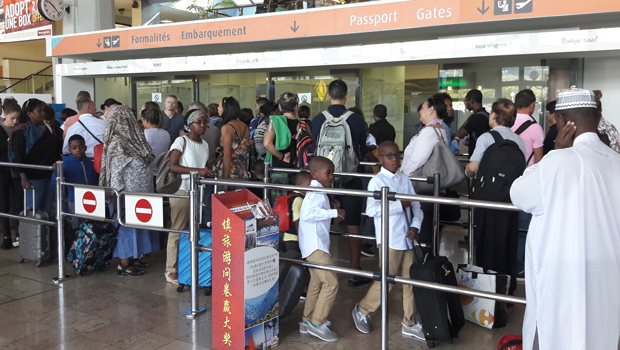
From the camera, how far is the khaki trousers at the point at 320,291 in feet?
12.2

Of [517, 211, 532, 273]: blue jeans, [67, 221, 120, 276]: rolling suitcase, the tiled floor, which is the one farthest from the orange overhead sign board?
[67, 221, 120, 276]: rolling suitcase

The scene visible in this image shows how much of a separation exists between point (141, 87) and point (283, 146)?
961 cm

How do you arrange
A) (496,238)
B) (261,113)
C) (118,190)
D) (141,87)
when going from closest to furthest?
(496,238)
(118,190)
(261,113)
(141,87)

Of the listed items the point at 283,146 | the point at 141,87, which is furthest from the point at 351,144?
the point at 141,87

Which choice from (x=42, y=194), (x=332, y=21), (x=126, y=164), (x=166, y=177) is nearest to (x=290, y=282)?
(x=166, y=177)

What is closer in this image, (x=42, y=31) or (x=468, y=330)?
(x=468, y=330)

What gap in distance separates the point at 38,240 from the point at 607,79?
8.88 m

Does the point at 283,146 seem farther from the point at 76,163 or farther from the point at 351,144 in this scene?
the point at 76,163

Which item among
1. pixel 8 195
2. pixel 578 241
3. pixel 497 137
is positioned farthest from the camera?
pixel 8 195

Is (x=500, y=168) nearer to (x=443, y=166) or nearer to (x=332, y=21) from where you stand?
(x=443, y=166)

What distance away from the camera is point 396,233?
3736 mm

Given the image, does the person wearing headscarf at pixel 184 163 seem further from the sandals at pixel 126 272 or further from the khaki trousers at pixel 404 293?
the khaki trousers at pixel 404 293

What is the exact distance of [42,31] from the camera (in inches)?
610

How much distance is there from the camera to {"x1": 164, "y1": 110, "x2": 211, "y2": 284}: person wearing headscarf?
4.93 meters
